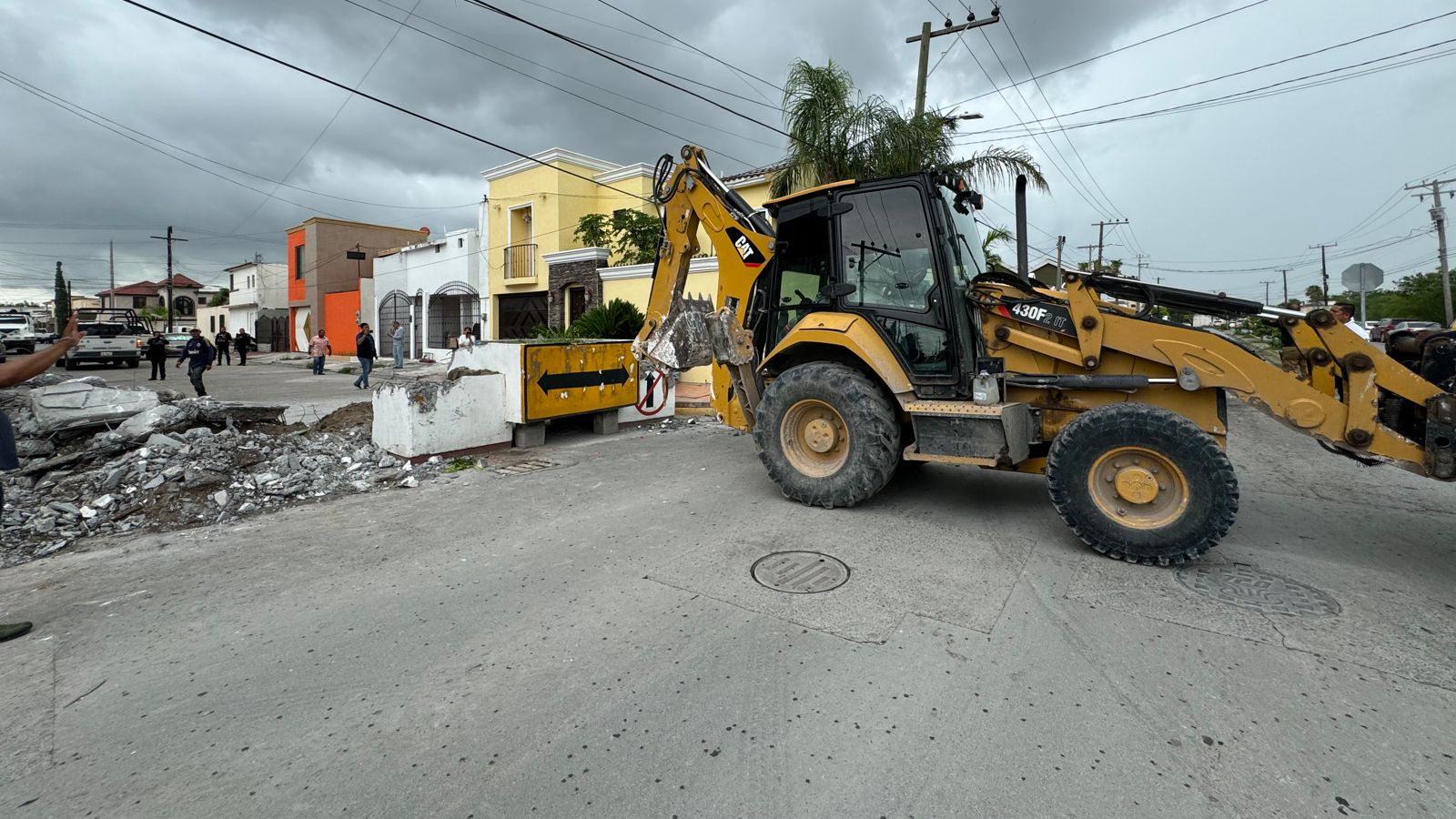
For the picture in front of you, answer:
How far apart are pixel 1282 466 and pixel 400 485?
9991mm

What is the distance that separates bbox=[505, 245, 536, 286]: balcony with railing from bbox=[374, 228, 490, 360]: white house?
5.08 feet

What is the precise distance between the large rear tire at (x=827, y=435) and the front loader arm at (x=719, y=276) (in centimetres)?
55

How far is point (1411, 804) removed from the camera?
233cm

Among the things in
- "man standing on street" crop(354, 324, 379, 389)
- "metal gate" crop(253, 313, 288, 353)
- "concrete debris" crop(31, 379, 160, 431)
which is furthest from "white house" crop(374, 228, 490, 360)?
"concrete debris" crop(31, 379, 160, 431)

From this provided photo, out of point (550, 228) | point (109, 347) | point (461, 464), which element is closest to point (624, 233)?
point (550, 228)

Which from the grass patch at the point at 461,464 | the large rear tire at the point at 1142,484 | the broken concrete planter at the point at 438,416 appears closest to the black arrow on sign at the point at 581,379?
the broken concrete planter at the point at 438,416

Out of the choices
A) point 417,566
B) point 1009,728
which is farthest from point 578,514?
point 1009,728

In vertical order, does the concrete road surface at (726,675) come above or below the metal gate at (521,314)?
below

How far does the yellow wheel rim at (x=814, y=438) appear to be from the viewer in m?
5.93

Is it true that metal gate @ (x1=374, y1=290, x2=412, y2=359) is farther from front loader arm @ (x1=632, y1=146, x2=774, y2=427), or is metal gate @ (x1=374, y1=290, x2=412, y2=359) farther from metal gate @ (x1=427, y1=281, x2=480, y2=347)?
front loader arm @ (x1=632, y1=146, x2=774, y2=427)

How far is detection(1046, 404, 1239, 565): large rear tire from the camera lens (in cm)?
428

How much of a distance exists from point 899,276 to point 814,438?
157 cm

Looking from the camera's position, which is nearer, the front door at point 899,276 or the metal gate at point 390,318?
the front door at point 899,276

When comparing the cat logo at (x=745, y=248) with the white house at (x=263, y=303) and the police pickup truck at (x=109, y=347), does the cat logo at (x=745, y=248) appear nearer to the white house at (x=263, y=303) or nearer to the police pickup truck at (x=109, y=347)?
the police pickup truck at (x=109, y=347)
